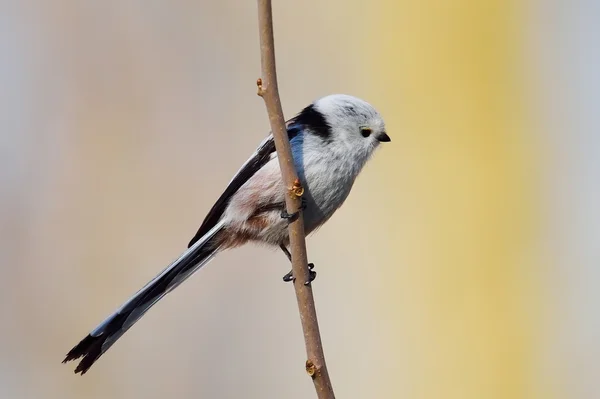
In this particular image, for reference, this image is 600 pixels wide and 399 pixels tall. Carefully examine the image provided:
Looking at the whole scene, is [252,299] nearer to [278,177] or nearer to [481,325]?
[481,325]

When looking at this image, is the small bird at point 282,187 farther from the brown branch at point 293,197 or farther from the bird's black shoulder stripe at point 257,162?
the brown branch at point 293,197

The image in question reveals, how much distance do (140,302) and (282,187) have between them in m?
0.56

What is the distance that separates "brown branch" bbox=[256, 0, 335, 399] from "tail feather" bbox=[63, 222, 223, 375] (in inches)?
24.8

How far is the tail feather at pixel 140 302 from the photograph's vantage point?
6.36 ft

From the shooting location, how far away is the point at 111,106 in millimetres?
4031

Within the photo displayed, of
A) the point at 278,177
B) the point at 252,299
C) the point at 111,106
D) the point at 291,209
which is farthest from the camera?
the point at 111,106

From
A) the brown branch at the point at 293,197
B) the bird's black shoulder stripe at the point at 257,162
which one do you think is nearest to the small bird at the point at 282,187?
the bird's black shoulder stripe at the point at 257,162

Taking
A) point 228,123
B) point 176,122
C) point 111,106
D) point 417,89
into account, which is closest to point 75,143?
point 111,106

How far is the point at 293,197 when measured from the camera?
5.56 ft

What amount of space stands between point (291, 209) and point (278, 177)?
1.92 ft

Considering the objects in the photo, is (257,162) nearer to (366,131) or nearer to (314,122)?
(314,122)

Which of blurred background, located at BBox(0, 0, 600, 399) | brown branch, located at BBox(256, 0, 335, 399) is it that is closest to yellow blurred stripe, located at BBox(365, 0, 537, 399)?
blurred background, located at BBox(0, 0, 600, 399)

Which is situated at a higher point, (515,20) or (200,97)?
(515,20)

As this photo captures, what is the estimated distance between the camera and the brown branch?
1.54 meters
